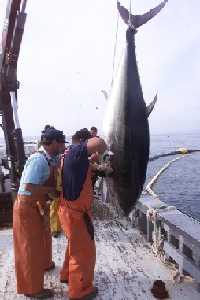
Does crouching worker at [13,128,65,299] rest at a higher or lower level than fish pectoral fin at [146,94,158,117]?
lower

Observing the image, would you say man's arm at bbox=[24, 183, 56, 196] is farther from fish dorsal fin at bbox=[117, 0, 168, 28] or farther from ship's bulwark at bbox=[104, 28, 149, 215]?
fish dorsal fin at bbox=[117, 0, 168, 28]

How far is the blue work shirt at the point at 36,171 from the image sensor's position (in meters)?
4.04

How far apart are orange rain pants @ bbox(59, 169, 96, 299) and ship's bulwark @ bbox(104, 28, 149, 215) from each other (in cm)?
83

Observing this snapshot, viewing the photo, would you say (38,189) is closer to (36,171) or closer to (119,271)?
(36,171)

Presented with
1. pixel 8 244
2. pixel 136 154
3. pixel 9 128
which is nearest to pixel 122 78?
pixel 136 154

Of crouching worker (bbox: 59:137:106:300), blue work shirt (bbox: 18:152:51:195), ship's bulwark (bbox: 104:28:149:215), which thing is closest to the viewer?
ship's bulwark (bbox: 104:28:149:215)

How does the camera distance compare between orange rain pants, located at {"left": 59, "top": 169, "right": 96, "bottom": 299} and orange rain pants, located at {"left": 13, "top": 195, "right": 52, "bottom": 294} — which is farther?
orange rain pants, located at {"left": 13, "top": 195, "right": 52, "bottom": 294}

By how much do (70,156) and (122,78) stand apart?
2.72 ft

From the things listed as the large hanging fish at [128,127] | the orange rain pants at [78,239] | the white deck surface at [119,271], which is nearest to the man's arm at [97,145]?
the large hanging fish at [128,127]

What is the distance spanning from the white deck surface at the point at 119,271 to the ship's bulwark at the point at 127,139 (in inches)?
61.2

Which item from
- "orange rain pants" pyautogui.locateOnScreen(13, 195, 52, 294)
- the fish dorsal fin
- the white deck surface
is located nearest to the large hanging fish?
the fish dorsal fin

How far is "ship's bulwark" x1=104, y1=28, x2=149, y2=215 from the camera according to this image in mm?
2971

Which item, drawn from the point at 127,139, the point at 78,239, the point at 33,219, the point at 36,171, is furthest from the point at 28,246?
the point at 127,139

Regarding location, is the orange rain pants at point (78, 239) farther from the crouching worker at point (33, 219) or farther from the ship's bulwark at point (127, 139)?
the ship's bulwark at point (127, 139)
